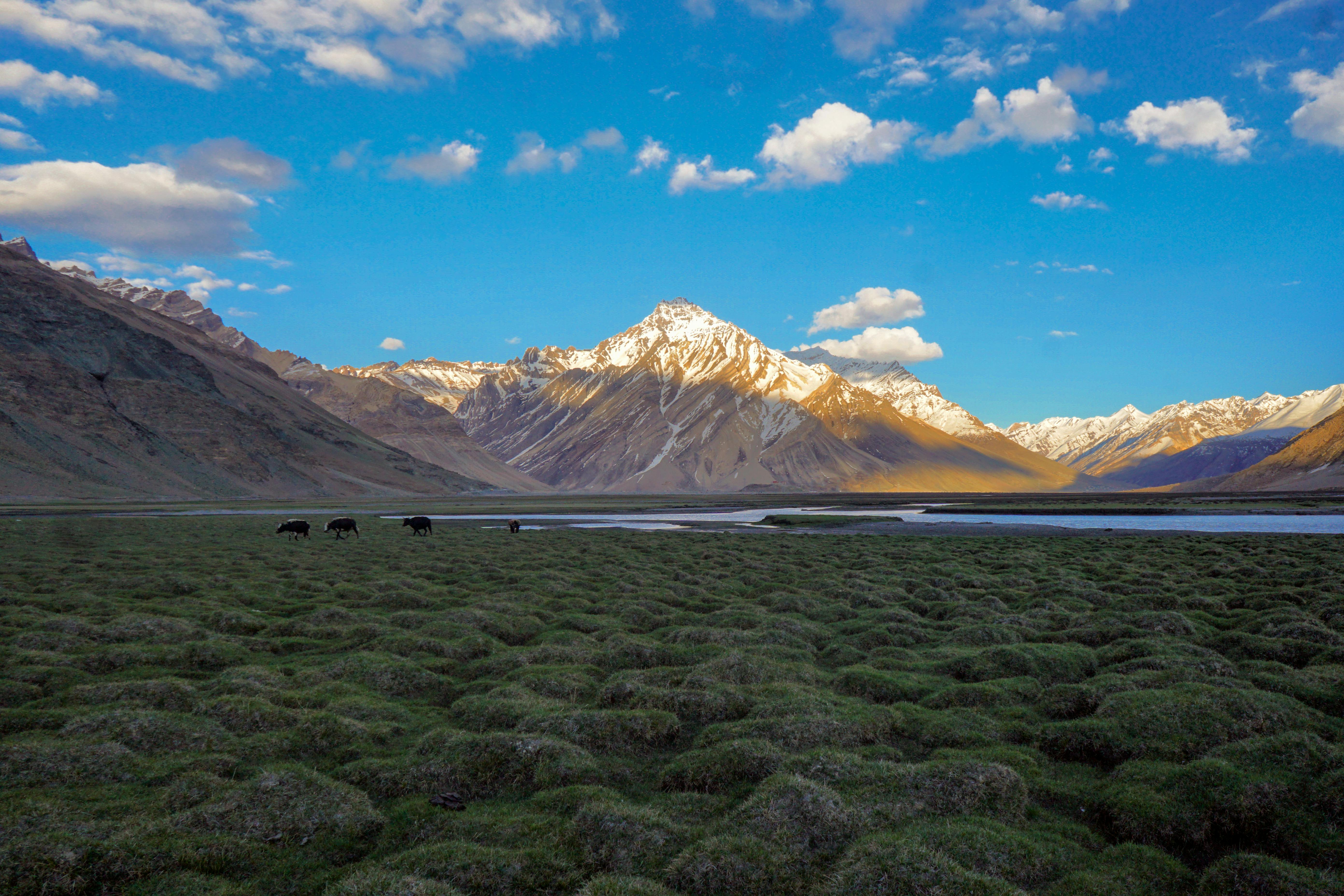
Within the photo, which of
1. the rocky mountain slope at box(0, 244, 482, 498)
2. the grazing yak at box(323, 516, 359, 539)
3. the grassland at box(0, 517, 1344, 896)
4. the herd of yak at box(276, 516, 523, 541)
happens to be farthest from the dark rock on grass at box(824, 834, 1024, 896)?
the rocky mountain slope at box(0, 244, 482, 498)

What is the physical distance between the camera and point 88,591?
91.0 feet

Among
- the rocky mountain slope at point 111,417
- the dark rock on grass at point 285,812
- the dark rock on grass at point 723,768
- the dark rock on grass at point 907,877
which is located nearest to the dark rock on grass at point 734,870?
the dark rock on grass at point 907,877

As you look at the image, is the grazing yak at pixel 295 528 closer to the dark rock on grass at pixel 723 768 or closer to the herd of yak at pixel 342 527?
the herd of yak at pixel 342 527

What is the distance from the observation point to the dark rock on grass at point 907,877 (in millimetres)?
8156

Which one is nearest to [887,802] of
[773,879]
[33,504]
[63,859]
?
[773,879]

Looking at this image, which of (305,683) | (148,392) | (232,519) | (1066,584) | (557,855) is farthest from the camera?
(148,392)

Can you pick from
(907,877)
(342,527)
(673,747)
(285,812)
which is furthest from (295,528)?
(907,877)

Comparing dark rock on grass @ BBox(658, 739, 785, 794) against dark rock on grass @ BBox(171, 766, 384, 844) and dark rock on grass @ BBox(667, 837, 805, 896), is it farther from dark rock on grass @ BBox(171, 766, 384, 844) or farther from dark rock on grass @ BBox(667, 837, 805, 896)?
dark rock on grass @ BBox(171, 766, 384, 844)

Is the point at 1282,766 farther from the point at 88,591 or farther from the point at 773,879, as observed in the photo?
the point at 88,591

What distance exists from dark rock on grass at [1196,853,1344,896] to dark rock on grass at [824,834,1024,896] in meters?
2.53

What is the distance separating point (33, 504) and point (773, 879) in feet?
460

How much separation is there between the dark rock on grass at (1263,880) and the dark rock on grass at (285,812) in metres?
11.1

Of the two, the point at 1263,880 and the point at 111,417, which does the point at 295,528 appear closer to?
the point at 1263,880

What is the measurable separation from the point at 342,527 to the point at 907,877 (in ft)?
196
